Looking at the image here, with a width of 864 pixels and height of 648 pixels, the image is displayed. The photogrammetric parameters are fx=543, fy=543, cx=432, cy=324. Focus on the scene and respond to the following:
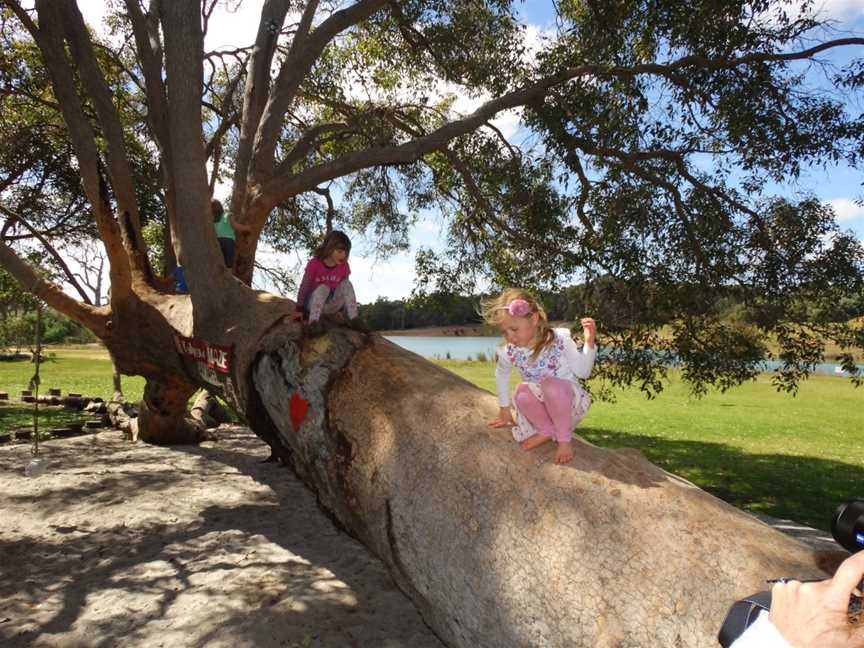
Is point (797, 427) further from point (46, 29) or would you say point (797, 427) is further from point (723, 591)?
point (46, 29)

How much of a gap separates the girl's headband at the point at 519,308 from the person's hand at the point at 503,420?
0.57 meters

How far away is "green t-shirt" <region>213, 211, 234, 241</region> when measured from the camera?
7281 millimetres

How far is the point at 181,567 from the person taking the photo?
14.9 ft

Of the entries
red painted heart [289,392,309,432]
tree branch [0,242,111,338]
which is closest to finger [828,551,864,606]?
red painted heart [289,392,309,432]

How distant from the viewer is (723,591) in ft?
6.56

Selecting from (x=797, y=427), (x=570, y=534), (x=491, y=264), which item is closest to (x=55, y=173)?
(x=491, y=264)

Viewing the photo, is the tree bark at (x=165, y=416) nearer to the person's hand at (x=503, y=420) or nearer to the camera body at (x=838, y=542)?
the person's hand at (x=503, y=420)

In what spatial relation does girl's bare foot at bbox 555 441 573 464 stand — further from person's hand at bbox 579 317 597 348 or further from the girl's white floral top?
person's hand at bbox 579 317 597 348

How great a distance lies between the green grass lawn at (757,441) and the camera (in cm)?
873

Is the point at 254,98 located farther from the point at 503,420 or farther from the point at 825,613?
the point at 825,613

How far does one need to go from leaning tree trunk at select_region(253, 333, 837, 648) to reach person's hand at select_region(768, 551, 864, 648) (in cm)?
68

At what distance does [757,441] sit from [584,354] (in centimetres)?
1388

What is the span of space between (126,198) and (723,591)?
6746 millimetres

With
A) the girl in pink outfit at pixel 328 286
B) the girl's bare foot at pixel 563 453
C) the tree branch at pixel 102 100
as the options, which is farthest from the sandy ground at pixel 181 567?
the tree branch at pixel 102 100
